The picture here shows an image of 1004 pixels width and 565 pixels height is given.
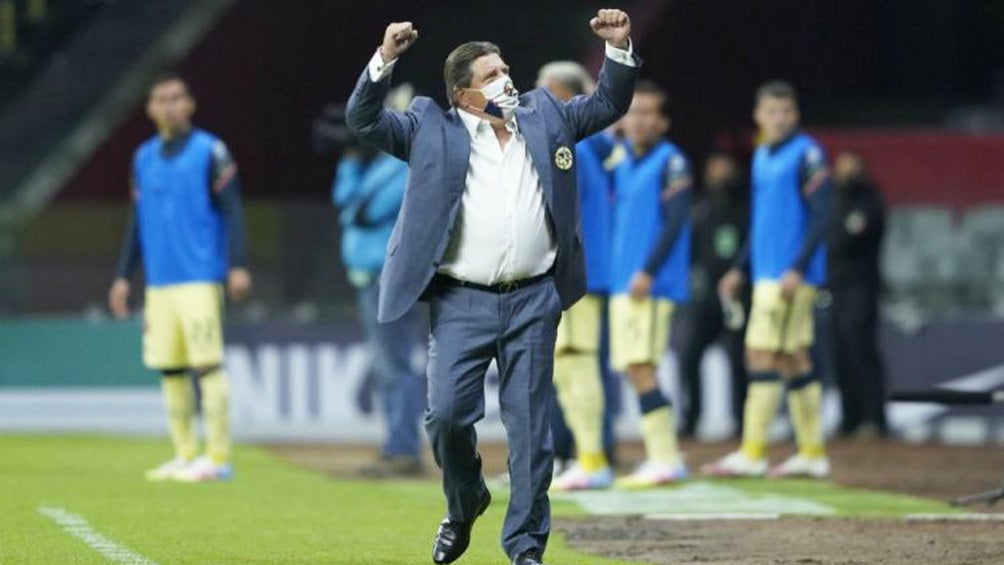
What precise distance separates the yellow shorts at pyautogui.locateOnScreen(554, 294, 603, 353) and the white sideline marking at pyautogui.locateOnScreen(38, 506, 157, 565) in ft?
10.4

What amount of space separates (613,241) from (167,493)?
3.17 m

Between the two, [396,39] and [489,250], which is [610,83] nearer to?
[489,250]

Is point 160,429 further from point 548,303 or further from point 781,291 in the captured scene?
point 548,303

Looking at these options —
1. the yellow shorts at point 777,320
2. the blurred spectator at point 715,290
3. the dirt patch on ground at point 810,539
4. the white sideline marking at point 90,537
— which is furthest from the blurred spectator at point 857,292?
the white sideline marking at point 90,537

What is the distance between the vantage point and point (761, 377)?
616 inches

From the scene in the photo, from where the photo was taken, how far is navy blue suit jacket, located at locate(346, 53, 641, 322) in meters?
9.73

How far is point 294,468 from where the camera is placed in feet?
55.7

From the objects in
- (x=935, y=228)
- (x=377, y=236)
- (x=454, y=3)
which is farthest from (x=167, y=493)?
(x=454, y=3)

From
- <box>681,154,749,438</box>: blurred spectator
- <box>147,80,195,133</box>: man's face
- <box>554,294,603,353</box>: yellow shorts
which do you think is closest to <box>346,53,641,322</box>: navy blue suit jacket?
<box>554,294,603,353</box>: yellow shorts

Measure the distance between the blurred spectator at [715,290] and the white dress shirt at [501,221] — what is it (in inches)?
396

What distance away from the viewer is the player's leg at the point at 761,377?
1547 cm

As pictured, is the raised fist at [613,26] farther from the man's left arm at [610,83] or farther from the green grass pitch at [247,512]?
the green grass pitch at [247,512]

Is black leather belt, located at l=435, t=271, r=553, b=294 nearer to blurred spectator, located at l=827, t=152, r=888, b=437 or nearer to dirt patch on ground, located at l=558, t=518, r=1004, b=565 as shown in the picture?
dirt patch on ground, located at l=558, t=518, r=1004, b=565

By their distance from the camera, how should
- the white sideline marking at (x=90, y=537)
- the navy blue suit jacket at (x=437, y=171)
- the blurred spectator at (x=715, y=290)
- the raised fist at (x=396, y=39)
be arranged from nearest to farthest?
1. the raised fist at (x=396, y=39)
2. the navy blue suit jacket at (x=437, y=171)
3. the white sideline marking at (x=90, y=537)
4. the blurred spectator at (x=715, y=290)
